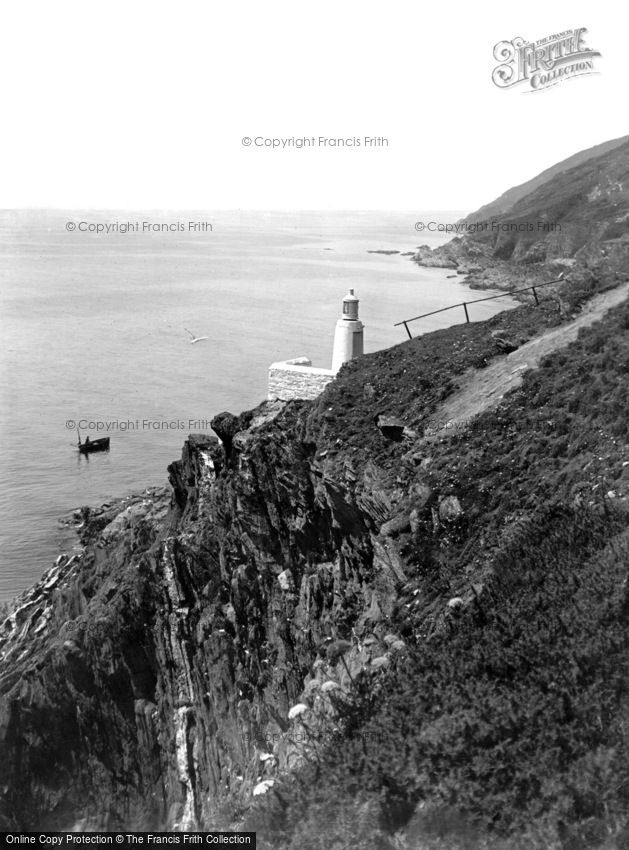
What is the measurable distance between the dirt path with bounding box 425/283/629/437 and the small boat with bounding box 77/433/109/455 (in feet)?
81.1

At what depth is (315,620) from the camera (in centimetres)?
1151

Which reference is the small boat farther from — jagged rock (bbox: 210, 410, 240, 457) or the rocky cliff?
jagged rock (bbox: 210, 410, 240, 457)

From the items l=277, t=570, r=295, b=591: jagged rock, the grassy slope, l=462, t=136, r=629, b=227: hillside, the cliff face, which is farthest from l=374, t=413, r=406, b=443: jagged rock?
l=462, t=136, r=629, b=227: hillside

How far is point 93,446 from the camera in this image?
35.5 meters

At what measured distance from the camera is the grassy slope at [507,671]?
5.24 metres

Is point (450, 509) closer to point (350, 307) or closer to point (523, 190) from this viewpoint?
→ point (350, 307)

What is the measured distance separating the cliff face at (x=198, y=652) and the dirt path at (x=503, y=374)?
1.84 metres

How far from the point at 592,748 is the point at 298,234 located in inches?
5514

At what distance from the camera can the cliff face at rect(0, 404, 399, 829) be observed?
11844 mm

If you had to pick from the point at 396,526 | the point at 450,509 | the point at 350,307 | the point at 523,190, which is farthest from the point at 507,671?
the point at 523,190

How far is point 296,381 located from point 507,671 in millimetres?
11001

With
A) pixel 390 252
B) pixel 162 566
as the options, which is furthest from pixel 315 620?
pixel 390 252

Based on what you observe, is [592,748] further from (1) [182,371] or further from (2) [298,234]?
(2) [298,234]

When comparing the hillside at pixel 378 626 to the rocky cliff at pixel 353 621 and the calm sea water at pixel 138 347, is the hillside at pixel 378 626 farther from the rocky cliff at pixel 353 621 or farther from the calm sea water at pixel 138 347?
the calm sea water at pixel 138 347
